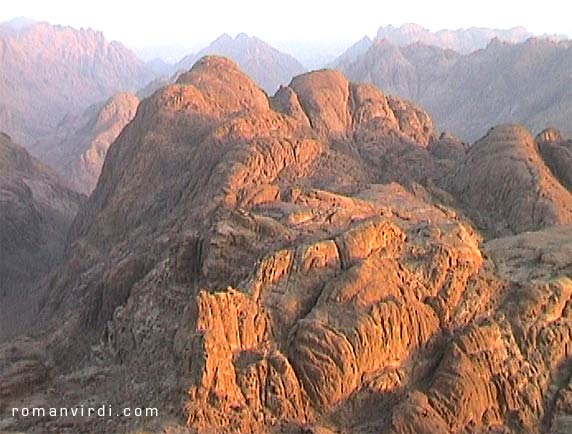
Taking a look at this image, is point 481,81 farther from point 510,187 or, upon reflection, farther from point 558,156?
point 510,187

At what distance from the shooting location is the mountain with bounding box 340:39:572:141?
11138 centimetres

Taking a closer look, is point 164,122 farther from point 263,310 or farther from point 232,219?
point 263,310

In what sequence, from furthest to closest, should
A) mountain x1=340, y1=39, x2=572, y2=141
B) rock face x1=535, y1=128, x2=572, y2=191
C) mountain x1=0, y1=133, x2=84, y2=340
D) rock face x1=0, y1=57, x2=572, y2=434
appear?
mountain x1=340, y1=39, x2=572, y2=141 → mountain x1=0, y1=133, x2=84, y2=340 → rock face x1=535, y1=128, x2=572, y2=191 → rock face x1=0, y1=57, x2=572, y2=434

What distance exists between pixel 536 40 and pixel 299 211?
384ft

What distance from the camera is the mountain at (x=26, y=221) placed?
56688mm

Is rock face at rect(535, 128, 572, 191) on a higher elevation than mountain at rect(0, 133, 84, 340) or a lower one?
higher

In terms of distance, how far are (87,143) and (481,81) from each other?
213ft

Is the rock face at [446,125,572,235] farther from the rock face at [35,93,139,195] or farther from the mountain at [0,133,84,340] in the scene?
the rock face at [35,93,139,195]

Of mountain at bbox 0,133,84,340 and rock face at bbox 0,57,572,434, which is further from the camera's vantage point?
mountain at bbox 0,133,84,340

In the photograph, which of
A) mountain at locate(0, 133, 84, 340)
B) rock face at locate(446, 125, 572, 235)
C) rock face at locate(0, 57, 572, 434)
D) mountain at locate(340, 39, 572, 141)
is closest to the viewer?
rock face at locate(0, 57, 572, 434)

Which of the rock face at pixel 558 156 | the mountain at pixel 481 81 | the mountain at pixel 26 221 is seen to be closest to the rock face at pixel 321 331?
the rock face at pixel 558 156

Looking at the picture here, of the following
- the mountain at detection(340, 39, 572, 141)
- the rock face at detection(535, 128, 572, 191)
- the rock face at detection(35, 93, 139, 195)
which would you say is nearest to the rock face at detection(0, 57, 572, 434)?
the rock face at detection(535, 128, 572, 191)

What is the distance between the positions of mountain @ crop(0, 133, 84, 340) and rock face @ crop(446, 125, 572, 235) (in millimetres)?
26793

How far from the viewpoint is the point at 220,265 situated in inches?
968
